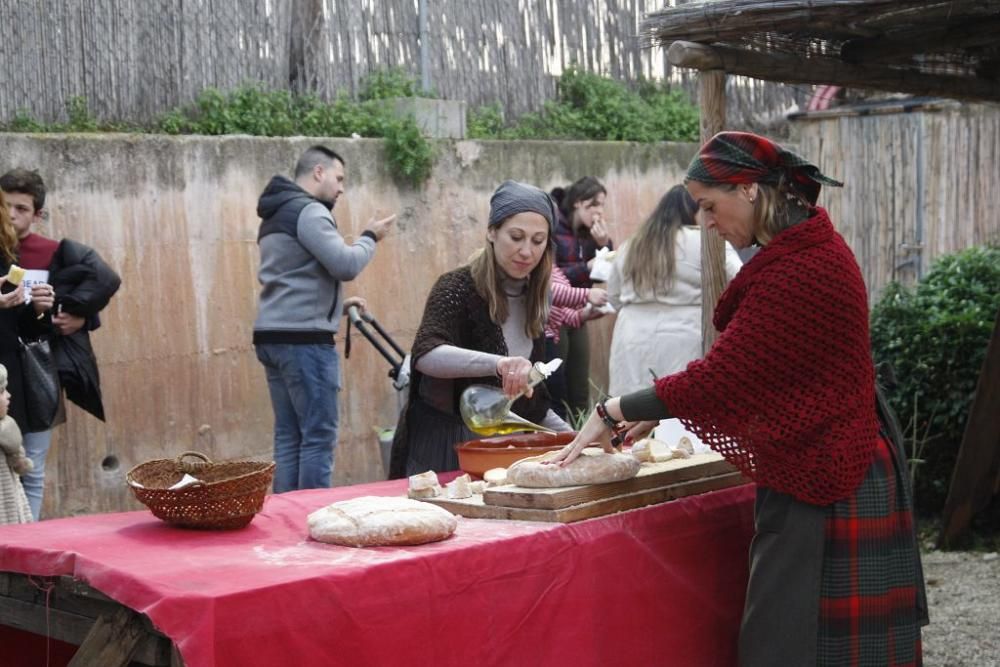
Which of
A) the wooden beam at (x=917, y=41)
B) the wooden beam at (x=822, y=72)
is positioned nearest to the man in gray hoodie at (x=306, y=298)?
the wooden beam at (x=822, y=72)

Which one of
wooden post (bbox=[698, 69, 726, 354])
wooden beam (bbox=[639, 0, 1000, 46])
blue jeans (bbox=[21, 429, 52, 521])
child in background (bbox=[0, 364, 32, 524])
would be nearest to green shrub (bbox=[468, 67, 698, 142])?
wooden post (bbox=[698, 69, 726, 354])

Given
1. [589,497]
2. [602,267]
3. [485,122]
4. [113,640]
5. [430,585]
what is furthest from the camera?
[485,122]

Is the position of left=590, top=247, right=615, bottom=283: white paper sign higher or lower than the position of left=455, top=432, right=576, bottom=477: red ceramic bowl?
higher

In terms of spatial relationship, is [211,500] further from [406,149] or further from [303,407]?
[406,149]

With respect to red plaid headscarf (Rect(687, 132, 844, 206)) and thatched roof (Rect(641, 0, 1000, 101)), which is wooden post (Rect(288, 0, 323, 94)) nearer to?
thatched roof (Rect(641, 0, 1000, 101))

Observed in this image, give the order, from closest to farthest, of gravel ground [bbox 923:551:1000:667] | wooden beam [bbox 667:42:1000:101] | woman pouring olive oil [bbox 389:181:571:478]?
woman pouring olive oil [bbox 389:181:571:478] < wooden beam [bbox 667:42:1000:101] < gravel ground [bbox 923:551:1000:667]

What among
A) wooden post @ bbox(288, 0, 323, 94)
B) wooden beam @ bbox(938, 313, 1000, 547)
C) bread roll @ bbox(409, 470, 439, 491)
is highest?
wooden post @ bbox(288, 0, 323, 94)

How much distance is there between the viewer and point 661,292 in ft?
20.0

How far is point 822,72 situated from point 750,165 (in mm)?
2209

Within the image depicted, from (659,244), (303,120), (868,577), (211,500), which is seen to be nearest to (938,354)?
(659,244)

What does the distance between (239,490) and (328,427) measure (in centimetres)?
317

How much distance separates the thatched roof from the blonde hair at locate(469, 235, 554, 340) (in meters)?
1.05

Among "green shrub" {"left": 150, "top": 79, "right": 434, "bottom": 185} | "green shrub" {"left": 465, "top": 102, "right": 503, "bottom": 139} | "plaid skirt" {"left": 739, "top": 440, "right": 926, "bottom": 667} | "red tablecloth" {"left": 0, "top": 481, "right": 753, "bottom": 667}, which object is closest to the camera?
"red tablecloth" {"left": 0, "top": 481, "right": 753, "bottom": 667}

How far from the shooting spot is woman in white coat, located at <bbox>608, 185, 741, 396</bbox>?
19.6ft
